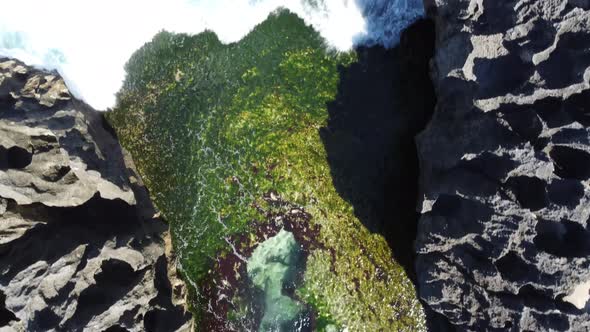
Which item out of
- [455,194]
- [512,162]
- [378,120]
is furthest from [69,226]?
[512,162]

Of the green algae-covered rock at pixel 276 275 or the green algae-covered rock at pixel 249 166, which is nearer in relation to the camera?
the green algae-covered rock at pixel 249 166

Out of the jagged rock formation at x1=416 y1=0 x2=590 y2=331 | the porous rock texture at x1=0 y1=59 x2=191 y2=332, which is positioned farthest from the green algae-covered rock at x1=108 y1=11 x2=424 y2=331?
the jagged rock formation at x1=416 y1=0 x2=590 y2=331

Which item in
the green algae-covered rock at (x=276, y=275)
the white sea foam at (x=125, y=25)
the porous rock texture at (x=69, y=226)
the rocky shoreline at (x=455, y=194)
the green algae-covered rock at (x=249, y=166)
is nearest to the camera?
the porous rock texture at (x=69, y=226)

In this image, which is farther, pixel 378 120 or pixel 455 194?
pixel 378 120

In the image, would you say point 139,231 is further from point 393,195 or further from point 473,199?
point 473,199

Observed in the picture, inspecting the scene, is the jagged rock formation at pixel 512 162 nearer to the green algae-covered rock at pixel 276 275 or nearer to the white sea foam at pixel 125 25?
the white sea foam at pixel 125 25

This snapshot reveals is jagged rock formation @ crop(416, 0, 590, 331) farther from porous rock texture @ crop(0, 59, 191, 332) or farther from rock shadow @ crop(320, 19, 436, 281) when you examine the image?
porous rock texture @ crop(0, 59, 191, 332)

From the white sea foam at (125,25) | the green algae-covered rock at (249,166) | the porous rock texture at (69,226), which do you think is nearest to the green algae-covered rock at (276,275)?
the green algae-covered rock at (249,166)

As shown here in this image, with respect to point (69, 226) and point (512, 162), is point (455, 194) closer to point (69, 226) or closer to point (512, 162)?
point (512, 162)
